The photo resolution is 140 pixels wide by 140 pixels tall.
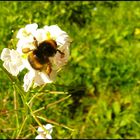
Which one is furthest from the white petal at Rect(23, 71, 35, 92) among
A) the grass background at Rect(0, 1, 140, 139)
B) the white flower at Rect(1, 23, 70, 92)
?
the grass background at Rect(0, 1, 140, 139)

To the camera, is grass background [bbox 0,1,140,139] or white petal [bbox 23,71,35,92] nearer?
white petal [bbox 23,71,35,92]

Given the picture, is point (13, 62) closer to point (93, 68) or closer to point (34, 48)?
point (34, 48)

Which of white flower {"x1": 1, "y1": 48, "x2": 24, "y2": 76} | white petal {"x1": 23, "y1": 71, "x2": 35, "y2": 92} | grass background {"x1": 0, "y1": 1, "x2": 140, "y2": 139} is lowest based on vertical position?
grass background {"x1": 0, "y1": 1, "x2": 140, "y2": 139}

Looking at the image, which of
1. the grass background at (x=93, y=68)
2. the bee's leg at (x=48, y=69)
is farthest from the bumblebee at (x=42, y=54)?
the grass background at (x=93, y=68)

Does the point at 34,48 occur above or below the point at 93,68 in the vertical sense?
above

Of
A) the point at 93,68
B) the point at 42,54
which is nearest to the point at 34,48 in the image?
the point at 42,54

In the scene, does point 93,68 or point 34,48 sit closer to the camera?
point 34,48

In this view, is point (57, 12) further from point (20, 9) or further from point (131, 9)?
point (131, 9)

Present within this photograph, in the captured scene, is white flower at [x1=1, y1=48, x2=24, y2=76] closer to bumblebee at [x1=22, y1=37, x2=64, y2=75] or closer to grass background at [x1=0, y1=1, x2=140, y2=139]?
bumblebee at [x1=22, y1=37, x2=64, y2=75]
